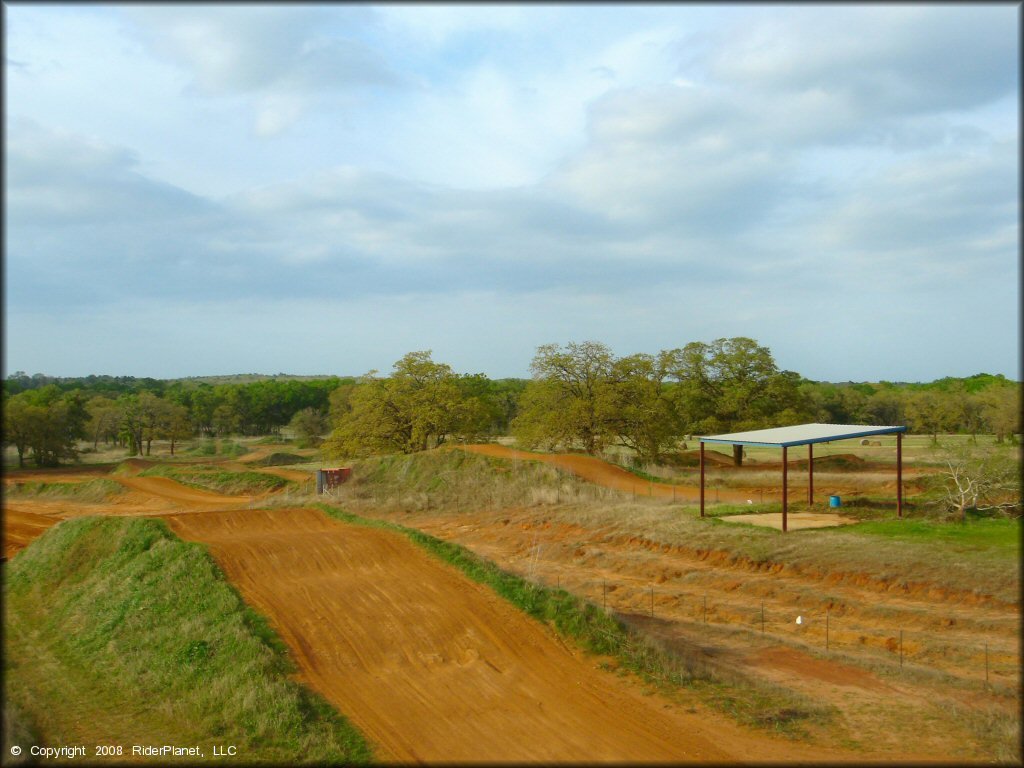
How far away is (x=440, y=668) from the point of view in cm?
1052

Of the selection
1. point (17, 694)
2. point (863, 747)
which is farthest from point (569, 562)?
point (17, 694)

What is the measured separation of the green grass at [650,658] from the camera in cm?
948

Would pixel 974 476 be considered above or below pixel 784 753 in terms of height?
above

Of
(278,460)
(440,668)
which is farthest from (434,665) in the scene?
(278,460)

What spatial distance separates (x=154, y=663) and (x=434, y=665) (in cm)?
421

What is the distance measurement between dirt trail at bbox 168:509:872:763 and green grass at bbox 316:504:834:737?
34cm

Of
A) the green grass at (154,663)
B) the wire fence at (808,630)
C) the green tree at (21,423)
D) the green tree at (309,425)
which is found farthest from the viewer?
the green tree at (309,425)

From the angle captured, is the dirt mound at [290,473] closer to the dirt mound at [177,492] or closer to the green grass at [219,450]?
the dirt mound at [177,492]

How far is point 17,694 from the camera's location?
9.94m

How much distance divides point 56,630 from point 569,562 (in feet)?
37.8

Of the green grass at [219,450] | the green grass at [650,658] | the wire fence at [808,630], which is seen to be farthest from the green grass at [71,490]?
the wire fence at [808,630]

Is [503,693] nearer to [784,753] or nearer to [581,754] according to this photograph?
[581,754]

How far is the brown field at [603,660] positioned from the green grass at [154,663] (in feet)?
1.74

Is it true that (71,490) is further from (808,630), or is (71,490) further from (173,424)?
(808,630)
